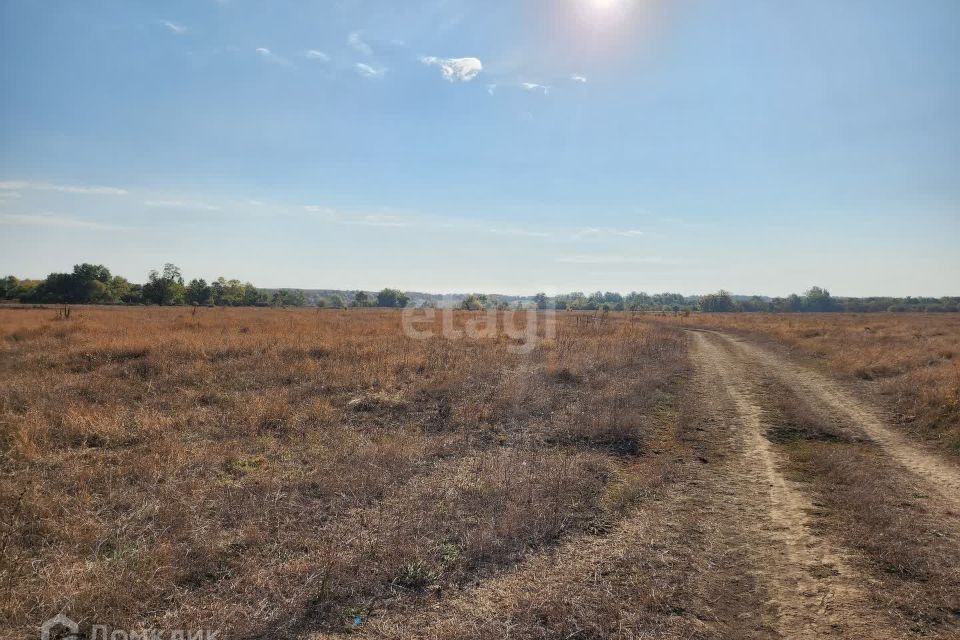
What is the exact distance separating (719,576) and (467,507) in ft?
8.98

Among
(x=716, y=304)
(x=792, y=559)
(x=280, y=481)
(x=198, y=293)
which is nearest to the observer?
(x=792, y=559)

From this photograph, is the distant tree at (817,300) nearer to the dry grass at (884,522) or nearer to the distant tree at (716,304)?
the distant tree at (716,304)

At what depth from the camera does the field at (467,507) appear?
362cm

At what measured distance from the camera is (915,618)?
3561mm

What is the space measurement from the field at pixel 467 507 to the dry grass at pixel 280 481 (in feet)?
0.11

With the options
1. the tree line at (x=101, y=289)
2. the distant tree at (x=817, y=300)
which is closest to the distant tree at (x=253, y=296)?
the tree line at (x=101, y=289)

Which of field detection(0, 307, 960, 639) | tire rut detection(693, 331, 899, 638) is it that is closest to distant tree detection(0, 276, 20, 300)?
field detection(0, 307, 960, 639)

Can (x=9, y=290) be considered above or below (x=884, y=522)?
above

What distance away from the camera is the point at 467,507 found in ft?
17.7

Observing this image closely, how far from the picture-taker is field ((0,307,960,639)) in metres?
3.62

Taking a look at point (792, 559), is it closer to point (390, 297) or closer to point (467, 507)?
point (467, 507)

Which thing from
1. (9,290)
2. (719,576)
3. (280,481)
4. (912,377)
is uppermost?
(9,290)

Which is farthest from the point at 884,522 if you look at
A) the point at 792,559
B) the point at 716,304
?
the point at 716,304

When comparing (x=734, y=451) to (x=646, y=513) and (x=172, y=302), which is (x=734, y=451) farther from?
(x=172, y=302)
